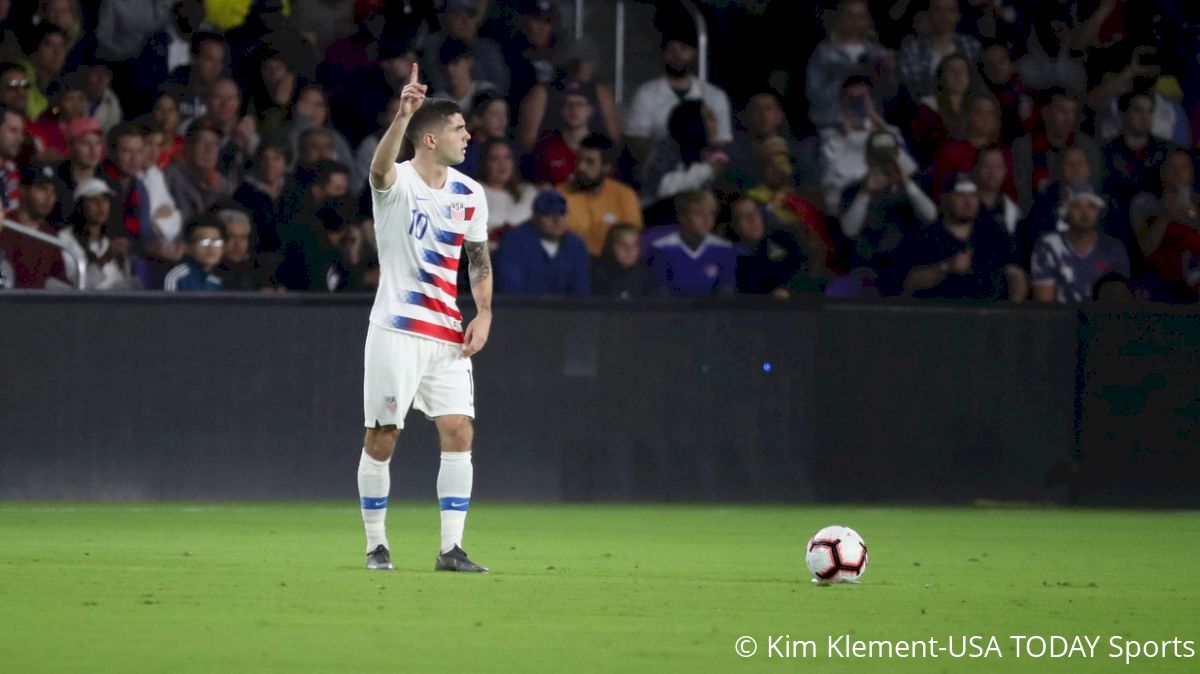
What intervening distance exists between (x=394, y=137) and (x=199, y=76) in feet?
29.4

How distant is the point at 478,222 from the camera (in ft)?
34.4

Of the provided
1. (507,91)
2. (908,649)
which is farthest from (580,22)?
(908,649)

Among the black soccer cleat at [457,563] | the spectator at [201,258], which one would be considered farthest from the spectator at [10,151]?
the black soccer cleat at [457,563]

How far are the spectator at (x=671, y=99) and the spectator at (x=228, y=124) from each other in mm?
3321

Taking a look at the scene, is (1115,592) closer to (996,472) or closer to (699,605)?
(699,605)

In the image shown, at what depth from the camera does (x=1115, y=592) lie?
9641 mm

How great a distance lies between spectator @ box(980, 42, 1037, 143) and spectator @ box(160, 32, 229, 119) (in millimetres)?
6921

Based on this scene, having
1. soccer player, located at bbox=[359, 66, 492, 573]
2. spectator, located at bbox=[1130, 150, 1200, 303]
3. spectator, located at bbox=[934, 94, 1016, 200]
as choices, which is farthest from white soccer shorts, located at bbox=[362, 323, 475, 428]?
spectator, located at bbox=[1130, 150, 1200, 303]

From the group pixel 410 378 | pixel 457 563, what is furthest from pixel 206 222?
pixel 457 563

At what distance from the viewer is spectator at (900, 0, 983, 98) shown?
19.3 m

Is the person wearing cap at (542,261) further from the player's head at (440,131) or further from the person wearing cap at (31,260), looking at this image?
the player's head at (440,131)

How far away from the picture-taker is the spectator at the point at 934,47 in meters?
19.3

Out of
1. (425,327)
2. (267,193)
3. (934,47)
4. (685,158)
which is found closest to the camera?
(425,327)

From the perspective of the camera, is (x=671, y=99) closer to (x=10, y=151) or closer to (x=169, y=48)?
(x=169, y=48)
